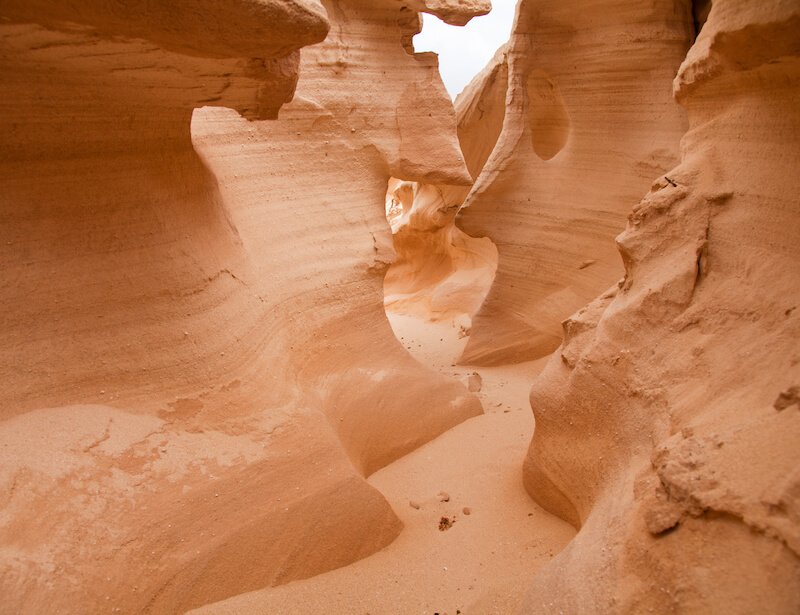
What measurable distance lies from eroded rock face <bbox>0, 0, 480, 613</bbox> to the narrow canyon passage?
0.29 feet

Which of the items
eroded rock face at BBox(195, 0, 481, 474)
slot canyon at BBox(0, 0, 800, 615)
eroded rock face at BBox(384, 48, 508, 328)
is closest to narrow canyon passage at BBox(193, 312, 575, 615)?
slot canyon at BBox(0, 0, 800, 615)

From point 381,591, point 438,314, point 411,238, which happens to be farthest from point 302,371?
point 411,238

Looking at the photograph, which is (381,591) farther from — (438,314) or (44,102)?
(438,314)

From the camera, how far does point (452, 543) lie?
2336 mm

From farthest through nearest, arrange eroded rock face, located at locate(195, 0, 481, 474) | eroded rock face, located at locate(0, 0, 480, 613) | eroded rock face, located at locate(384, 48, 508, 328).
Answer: eroded rock face, located at locate(384, 48, 508, 328) → eroded rock face, located at locate(195, 0, 481, 474) → eroded rock face, located at locate(0, 0, 480, 613)

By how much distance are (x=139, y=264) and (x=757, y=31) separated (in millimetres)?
1968

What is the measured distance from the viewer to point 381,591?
82.2 inches

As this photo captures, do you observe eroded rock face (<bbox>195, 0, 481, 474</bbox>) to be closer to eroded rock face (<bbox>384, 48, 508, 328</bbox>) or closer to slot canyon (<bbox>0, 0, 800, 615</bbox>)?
slot canyon (<bbox>0, 0, 800, 615</bbox>)

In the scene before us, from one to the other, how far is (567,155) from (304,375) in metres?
2.56

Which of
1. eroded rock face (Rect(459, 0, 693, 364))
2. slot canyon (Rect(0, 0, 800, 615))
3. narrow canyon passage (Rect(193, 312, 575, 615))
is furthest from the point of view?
eroded rock face (Rect(459, 0, 693, 364))

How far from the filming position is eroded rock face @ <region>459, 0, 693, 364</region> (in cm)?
378

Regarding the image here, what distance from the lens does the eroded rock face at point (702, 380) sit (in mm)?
1271

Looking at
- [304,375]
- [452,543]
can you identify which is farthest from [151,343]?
[452,543]

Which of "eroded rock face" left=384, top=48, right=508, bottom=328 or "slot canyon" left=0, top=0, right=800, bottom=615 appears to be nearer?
"slot canyon" left=0, top=0, right=800, bottom=615
